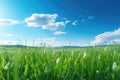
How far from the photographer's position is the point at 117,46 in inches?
443

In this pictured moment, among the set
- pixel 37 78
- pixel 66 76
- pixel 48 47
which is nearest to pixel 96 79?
pixel 66 76

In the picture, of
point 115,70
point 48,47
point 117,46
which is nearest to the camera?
point 115,70

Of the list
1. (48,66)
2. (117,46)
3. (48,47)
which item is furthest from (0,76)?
(117,46)

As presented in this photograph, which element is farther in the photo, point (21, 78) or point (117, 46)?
point (117, 46)

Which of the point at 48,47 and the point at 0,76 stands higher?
the point at 48,47

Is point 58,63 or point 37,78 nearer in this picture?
point 37,78

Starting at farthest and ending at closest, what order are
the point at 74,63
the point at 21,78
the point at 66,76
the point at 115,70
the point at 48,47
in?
the point at 48,47, the point at 74,63, the point at 115,70, the point at 66,76, the point at 21,78

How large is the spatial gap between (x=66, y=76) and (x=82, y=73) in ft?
1.95

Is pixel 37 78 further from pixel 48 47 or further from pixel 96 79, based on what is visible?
pixel 48 47

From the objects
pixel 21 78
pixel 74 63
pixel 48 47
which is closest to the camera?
pixel 21 78

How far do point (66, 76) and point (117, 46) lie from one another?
7.32 metres

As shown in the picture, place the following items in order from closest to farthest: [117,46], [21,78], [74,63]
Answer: [21,78] → [74,63] → [117,46]

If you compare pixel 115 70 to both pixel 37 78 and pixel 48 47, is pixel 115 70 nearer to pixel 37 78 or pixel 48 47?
pixel 37 78

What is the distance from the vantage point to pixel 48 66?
4.44m
